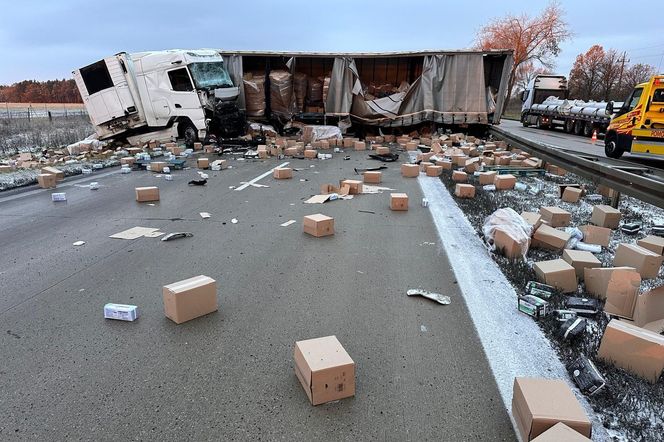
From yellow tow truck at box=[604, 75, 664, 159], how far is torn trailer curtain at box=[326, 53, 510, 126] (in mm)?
4562

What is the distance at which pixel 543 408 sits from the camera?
2262 millimetres

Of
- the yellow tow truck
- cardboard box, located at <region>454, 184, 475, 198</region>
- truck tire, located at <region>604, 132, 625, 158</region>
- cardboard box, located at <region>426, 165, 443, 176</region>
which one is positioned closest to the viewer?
cardboard box, located at <region>454, 184, 475, 198</region>

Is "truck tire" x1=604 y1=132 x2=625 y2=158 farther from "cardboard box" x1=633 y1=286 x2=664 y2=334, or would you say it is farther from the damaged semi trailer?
"cardboard box" x1=633 y1=286 x2=664 y2=334

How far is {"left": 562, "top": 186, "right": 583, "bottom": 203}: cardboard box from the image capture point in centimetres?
772

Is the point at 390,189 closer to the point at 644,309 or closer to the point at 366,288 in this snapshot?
the point at 366,288

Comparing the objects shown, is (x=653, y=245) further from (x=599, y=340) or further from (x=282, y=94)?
(x=282, y=94)

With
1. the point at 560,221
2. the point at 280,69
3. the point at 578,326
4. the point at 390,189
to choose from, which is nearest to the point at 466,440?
the point at 578,326

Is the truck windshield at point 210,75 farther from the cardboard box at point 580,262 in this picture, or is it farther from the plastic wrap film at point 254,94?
the cardboard box at point 580,262

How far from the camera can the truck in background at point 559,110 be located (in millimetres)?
23344

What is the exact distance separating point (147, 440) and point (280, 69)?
1799 centimetres

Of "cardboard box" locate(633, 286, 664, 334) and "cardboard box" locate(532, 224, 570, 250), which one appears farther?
"cardboard box" locate(532, 224, 570, 250)

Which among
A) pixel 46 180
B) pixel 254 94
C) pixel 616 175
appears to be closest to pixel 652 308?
pixel 616 175

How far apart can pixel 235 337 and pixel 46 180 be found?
7.68 metres

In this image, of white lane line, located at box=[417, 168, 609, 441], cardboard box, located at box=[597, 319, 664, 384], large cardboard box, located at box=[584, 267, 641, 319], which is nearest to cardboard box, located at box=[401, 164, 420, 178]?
white lane line, located at box=[417, 168, 609, 441]
